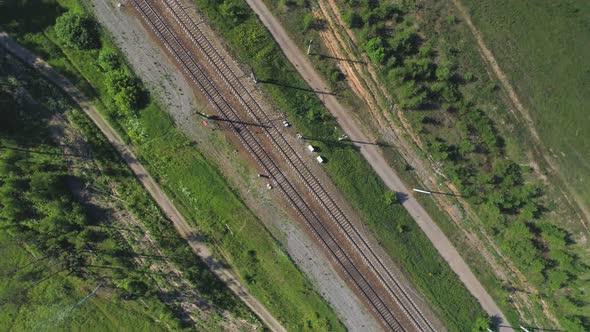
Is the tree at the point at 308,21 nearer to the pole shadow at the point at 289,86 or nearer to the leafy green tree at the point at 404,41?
the pole shadow at the point at 289,86

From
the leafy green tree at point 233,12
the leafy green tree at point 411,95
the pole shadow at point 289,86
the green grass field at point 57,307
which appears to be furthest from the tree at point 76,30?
the leafy green tree at point 411,95

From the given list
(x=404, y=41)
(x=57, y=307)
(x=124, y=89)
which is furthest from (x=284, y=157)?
(x=57, y=307)

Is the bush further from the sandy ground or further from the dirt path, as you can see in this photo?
the dirt path

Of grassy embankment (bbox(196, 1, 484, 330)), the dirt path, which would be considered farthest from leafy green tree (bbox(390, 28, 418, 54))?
grassy embankment (bbox(196, 1, 484, 330))

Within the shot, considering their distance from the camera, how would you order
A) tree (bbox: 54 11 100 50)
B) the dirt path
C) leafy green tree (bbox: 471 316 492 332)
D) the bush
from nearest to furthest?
tree (bbox: 54 11 100 50), the bush, the dirt path, leafy green tree (bbox: 471 316 492 332)

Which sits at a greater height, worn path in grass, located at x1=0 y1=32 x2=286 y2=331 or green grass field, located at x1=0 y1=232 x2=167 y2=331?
worn path in grass, located at x1=0 y1=32 x2=286 y2=331

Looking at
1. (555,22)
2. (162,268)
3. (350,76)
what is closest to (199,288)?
(162,268)

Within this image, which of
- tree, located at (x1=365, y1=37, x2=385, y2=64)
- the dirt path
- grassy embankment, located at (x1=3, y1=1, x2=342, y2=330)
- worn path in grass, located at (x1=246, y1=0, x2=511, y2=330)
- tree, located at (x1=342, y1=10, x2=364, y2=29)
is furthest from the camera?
worn path in grass, located at (x1=246, y1=0, x2=511, y2=330)
